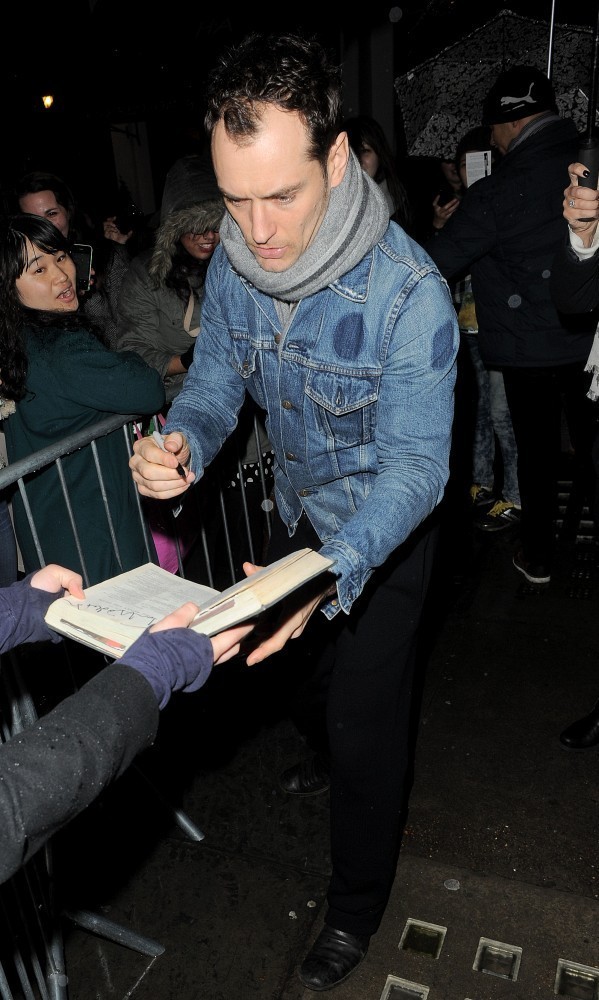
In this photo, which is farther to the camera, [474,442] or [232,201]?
[474,442]

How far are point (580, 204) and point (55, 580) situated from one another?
7.33 ft

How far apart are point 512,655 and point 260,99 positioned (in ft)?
10.3

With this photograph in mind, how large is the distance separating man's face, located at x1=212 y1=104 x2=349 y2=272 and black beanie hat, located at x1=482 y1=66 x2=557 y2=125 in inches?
105

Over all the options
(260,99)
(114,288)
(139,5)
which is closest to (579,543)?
(114,288)

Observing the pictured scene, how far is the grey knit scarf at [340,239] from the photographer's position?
2.08 metres

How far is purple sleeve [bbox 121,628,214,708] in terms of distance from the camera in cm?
153

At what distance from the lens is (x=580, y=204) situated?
110 inches

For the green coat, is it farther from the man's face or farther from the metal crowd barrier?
the man's face

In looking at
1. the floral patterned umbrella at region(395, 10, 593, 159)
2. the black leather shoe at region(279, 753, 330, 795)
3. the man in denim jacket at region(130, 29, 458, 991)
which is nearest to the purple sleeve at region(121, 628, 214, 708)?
the man in denim jacket at region(130, 29, 458, 991)

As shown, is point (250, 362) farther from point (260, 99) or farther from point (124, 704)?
point (124, 704)

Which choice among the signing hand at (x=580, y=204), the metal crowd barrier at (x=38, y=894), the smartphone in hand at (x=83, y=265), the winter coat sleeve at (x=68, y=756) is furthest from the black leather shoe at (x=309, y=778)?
the smartphone in hand at (x=83, y=265)

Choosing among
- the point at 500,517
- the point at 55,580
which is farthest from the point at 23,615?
the point at 500,517

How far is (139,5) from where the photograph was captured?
737 centimetres

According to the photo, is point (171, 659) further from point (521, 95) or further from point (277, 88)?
point (521, 95)
